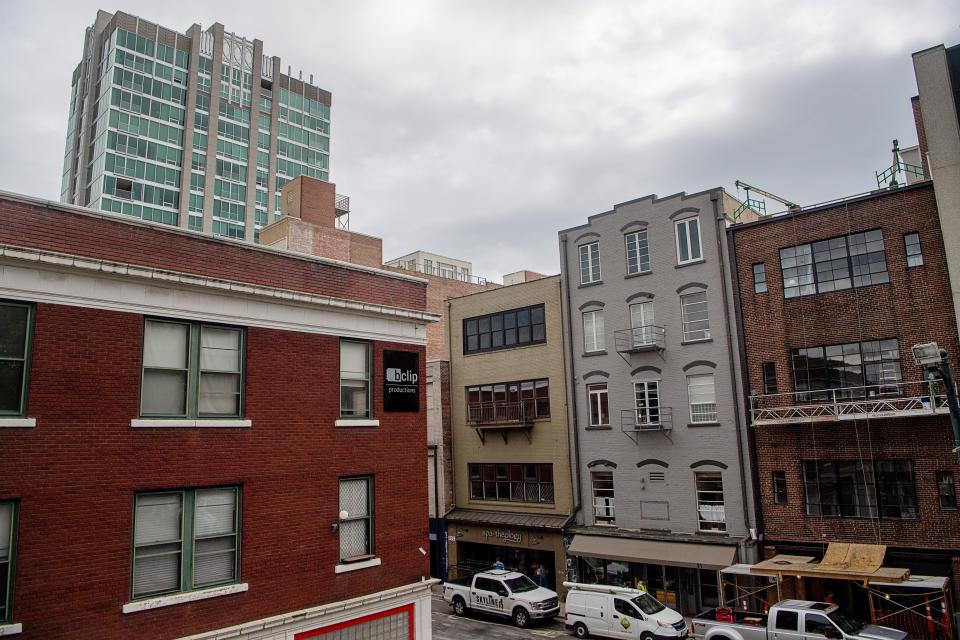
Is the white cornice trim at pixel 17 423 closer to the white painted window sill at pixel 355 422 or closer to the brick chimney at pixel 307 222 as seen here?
the white painted window sill at pixel 355 422

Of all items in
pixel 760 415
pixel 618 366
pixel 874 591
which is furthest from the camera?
pixel 618 366

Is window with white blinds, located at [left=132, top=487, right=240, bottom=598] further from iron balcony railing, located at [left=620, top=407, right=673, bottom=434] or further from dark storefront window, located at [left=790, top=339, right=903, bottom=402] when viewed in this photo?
dark storefront window, located at [left=790, top=339, right=903, bottom=402]

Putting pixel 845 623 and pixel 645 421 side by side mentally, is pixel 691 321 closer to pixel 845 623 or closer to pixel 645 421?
pixel 645 421

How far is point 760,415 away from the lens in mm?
26531

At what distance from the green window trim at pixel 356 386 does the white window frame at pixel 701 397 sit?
16292mm

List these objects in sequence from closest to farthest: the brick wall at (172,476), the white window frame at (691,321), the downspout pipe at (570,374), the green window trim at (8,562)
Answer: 1. the green window trim at (8,562)
2. the brick wall at (172,476)
3. the white window frame at (691,321)
4. the downspout pipe at (570,374)

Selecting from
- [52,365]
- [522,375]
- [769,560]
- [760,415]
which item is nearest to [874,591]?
[769,560]

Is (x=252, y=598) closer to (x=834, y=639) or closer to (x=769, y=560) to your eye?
(x=834, y=639)

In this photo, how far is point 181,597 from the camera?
13.3 meters

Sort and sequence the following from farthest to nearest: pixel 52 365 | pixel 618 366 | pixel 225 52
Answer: pixel 225 52
pixel 618 366
pixel 52 365

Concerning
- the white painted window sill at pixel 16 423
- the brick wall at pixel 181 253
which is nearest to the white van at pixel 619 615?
the brick wall at pixel 181 253

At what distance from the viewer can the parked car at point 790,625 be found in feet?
63.4

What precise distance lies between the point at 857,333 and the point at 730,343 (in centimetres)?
459

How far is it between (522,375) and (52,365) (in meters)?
24.7
